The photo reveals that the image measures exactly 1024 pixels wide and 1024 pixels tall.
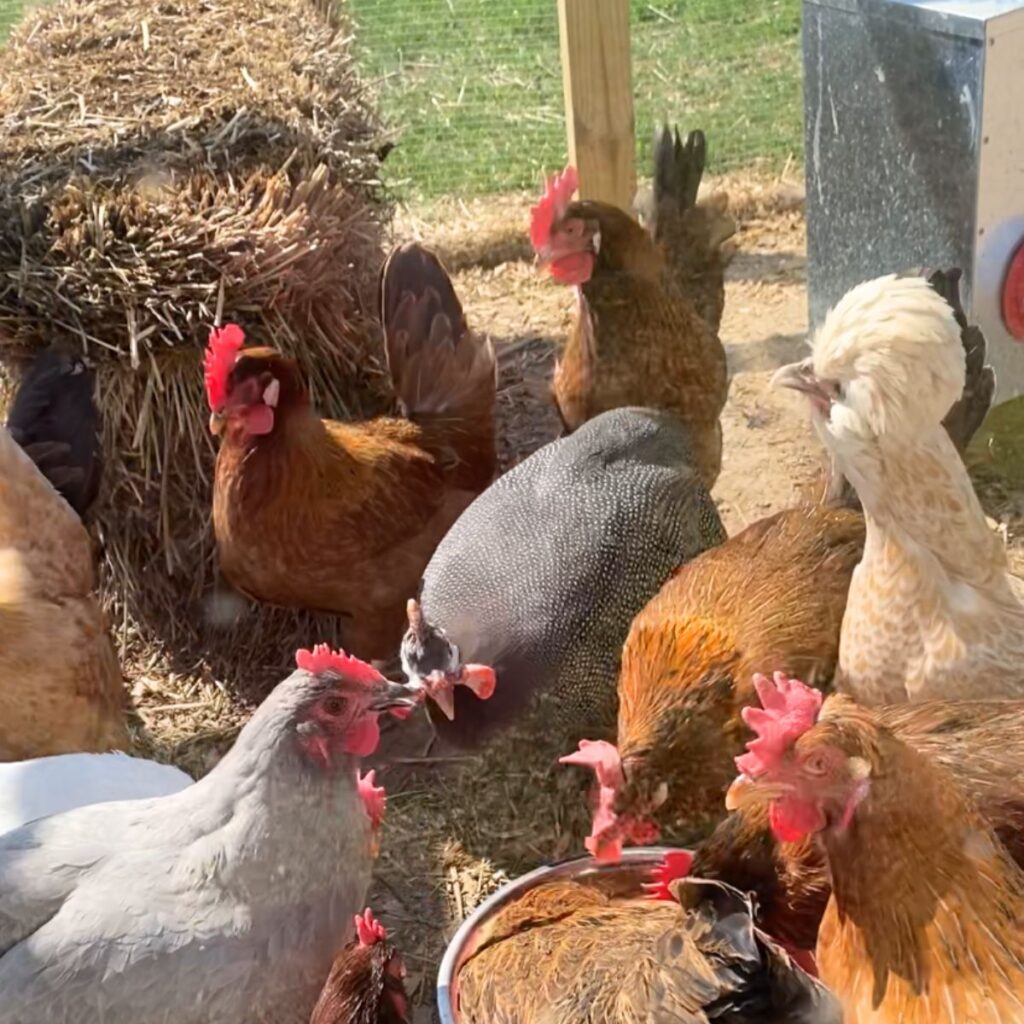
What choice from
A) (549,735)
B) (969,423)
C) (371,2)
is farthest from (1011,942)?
(371,2)

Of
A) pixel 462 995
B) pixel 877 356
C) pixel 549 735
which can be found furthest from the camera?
pixel 549 735

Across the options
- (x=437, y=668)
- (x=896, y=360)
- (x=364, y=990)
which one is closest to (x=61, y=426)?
(x=437, y=668)

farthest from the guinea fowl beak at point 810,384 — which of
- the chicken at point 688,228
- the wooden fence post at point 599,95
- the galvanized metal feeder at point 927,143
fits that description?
the wooden fence post at point 599,95

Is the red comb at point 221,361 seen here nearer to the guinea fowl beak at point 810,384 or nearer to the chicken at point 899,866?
the guinea fowl beak at point 810,384

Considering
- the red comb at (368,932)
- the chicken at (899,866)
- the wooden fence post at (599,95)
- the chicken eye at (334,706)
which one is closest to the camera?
the chicken at (899,866)

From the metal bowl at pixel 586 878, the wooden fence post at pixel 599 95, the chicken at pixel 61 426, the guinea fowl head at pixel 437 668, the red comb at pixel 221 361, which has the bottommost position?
the metal bowl at pixel 586 878

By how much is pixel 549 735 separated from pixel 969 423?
1.31 m

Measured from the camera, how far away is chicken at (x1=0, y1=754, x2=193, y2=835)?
2.44 meters

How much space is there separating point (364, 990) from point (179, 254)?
2238 millimetres

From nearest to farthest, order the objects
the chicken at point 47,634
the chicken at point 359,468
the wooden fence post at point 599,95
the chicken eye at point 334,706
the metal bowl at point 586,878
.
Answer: the chicken eye at point 334,706 < the metal bowl at point 586,878 < the chicken at point 47,634 < the chicken at point 359,468 < the wooden fence post at point 599,95

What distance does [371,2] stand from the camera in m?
6.00

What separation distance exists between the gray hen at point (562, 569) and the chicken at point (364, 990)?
0.71 metres

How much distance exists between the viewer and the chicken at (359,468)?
3215 millimetres

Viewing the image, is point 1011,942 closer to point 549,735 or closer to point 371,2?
point 549,735
